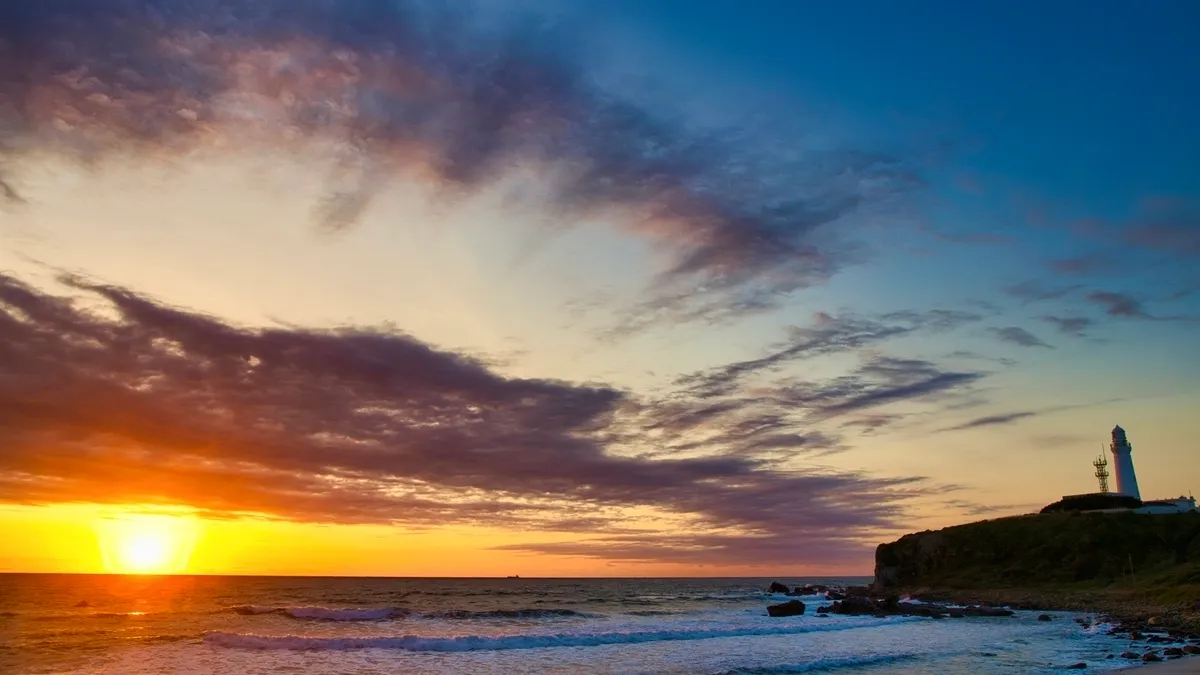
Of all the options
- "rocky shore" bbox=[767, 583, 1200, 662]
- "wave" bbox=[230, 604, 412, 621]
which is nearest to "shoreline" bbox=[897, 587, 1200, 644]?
"rocky shore" bbox=[767, 583, 1200, 662]

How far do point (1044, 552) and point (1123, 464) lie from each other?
33733 mm

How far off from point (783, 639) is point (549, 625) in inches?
834

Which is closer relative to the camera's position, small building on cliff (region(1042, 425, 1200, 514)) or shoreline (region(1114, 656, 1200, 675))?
shoreline (region(1114, 656, 1200, 675))

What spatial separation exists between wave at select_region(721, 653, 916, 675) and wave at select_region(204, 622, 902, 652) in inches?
525

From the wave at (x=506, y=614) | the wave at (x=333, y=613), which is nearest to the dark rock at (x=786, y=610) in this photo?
the wave at (x=506, y=614)

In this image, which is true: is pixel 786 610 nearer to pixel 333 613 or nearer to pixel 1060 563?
pixel 1060 563

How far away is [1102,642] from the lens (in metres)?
36.4

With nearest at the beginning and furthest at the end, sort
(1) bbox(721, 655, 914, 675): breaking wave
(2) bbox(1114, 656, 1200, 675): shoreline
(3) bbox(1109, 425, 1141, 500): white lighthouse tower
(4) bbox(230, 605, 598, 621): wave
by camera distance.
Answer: (2) bbox(1114, 656, 1200, 675): shoreline → (1) bbox(721, 655, 914, 675): breaking wave → (4) bbox(230, 605, 598, 621): wave → (3) bbox(1109, 425, 1141, 500): white lighthouse tower

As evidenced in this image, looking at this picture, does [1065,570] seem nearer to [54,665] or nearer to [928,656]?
Answer: [928,656]

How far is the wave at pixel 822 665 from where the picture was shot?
32.0m

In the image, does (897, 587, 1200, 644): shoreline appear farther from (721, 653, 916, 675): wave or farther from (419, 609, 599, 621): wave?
(419, 609, 599, 621): wave

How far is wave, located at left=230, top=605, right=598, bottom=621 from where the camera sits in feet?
212

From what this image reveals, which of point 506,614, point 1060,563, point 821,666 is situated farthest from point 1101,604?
point 506,614

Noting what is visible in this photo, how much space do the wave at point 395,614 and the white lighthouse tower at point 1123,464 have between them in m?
76.5
